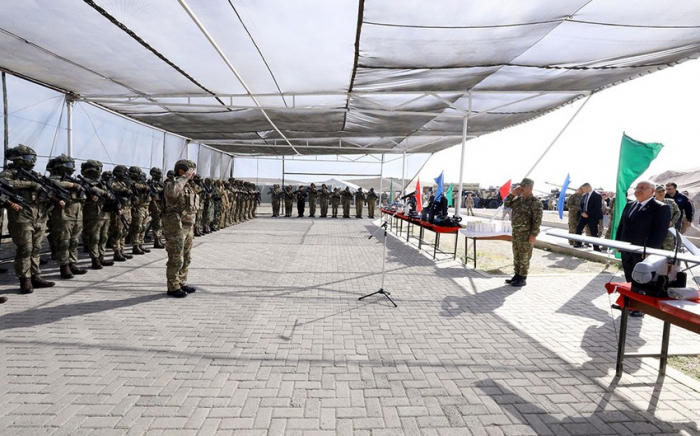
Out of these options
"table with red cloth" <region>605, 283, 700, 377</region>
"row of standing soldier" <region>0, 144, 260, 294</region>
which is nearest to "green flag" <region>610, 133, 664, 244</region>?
"table with red cloth" <region>605, 283, 700, 377</region>

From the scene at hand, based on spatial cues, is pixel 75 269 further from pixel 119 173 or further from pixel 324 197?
pixel 324 197

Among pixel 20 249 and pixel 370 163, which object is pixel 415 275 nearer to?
pixel 20 249

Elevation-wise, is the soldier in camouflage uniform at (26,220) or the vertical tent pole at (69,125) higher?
the vertical tent pole at (69,125)

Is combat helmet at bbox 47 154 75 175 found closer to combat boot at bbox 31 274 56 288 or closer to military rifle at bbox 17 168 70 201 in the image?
military rifle at bbox 17 168 70 201

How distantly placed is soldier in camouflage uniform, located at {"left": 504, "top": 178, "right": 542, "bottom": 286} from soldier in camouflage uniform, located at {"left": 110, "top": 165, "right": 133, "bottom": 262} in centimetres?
749

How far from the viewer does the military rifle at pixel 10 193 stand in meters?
4.63

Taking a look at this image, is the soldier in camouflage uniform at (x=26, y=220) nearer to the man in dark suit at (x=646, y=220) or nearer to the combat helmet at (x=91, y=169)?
the combat helmet at (x=91, y=169)

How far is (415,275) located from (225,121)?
895 cm

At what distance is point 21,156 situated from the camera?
16.8ft

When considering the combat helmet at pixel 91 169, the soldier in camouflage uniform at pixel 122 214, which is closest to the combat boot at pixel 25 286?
the soldier in camouflage uniform at pixel 122 214

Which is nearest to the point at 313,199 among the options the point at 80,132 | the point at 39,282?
the point at 80,132

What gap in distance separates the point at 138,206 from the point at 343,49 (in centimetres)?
542

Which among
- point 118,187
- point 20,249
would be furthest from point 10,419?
point 118,187

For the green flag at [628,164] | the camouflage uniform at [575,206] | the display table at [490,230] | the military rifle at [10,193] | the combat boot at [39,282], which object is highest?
the green flag at [628,164]
